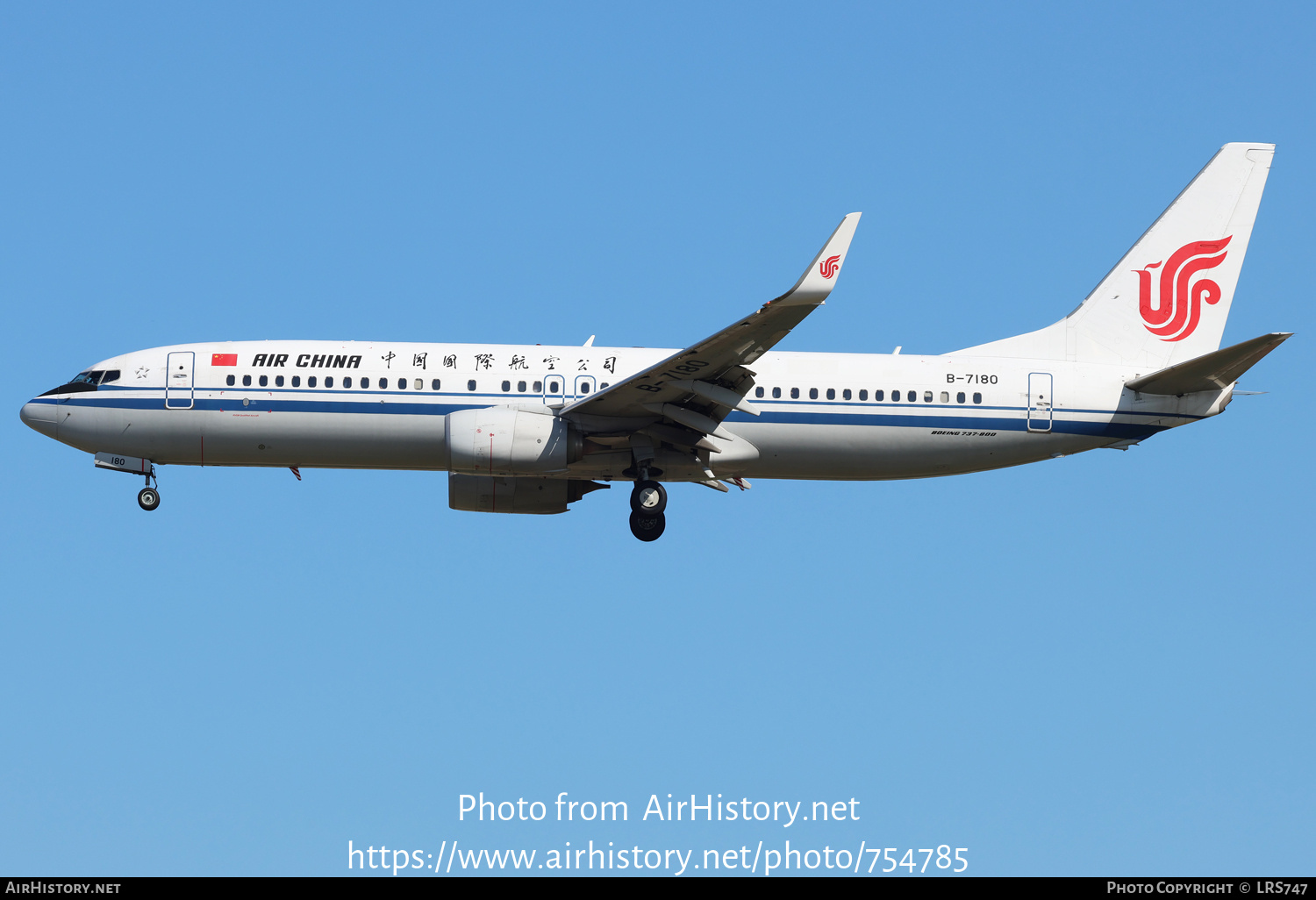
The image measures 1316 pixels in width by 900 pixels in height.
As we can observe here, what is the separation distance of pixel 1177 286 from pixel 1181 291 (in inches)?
6.4

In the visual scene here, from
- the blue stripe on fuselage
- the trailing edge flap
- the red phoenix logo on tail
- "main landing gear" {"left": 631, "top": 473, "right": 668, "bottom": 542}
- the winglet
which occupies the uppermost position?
the red phoenix logo on tail

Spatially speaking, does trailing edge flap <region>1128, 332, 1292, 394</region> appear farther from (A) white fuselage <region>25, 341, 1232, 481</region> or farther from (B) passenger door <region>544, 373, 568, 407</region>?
(B) passenger door <region>544, 373, 568, 407</region>

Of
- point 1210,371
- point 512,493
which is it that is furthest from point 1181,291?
point 512,493

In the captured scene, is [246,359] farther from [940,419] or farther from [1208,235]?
[1208,235]

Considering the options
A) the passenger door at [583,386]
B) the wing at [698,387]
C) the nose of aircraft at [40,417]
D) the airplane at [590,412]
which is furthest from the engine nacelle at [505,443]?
the nose of aircraft at [40,417]

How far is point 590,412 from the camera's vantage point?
31391 millimetres

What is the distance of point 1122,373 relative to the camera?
110 feet

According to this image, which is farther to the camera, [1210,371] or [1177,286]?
[1177,286]

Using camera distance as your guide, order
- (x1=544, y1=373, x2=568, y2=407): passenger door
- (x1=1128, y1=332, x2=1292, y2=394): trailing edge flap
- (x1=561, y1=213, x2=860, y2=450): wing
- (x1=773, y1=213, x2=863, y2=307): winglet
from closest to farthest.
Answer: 1. (x1=773, y1=213, x2=863, y2=307): winglet
2. (x1=561, y1=213, x2=860, y2=450): wing
3. (x1=1128, y1=332, x2=1292, y2=394): trailing edge flap
4. (x1=544, y1=373, x2=568, y2=407): passenger door

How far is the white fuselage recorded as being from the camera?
32.1m

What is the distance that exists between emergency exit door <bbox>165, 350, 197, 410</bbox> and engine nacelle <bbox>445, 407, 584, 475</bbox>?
6.13 m

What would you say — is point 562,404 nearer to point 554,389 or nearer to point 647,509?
A: point 554,389

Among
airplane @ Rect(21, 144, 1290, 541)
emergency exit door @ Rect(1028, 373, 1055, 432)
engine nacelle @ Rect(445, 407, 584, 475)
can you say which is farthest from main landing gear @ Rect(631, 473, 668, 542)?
emergency exit door @ Rect(1028, 373, 1055, 432)

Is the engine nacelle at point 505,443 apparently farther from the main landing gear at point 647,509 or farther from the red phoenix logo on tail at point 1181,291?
the red phoenix logo on tail at point 1181,291
